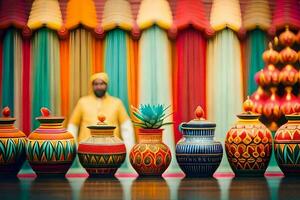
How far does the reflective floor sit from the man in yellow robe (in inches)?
44.9

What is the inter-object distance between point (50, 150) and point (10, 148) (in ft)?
0.47

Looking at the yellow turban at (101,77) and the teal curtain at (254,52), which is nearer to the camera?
the yellow turban at (101,77)

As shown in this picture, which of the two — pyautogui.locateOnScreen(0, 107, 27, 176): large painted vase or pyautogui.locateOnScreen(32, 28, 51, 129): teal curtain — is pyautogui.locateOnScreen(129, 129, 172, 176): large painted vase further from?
pyautogui.locateOnScreen(32, 28, 51, 129): teal curtain

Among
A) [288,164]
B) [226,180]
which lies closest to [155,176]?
[226,180]

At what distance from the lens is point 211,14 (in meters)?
3.37

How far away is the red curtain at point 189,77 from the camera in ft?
11.0

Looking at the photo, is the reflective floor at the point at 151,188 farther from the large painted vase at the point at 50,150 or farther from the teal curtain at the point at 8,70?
the teal curtain at the point at 8,70

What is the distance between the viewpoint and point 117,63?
11.1ft

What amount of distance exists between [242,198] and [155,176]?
0.53 meters

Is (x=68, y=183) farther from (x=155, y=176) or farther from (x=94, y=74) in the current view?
(x=94, y=74)

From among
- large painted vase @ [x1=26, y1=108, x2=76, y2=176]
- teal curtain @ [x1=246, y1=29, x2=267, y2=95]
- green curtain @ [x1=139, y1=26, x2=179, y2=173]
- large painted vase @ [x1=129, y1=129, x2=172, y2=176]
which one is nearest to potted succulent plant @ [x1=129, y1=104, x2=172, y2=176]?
large painted vase @ [x1=129, y1=129, x2=172, y2=176]

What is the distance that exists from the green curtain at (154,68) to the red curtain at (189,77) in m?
0.06

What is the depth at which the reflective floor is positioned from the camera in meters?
1.70

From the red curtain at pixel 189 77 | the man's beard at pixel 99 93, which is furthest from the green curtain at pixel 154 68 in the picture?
the man's beard at pixel 99 93
